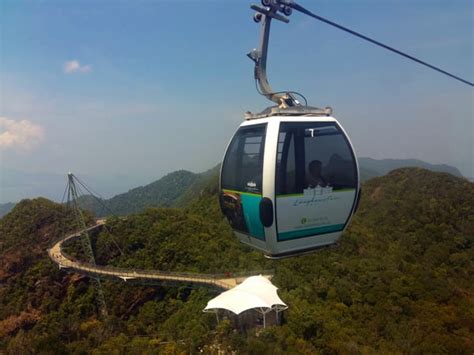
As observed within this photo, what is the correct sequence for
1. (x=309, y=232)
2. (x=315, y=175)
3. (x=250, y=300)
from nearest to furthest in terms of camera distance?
(x=315, y=175) < (x=309, y=232) < (x=250, y=300)

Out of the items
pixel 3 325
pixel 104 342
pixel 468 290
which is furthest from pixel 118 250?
pixel 468 290

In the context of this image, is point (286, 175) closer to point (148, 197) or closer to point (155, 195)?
point (148, 197)

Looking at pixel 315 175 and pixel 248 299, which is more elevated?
pixel 315 175

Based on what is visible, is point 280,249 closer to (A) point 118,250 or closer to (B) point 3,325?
(B) point 3,325

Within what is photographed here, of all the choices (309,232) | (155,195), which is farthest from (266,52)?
(155,195)

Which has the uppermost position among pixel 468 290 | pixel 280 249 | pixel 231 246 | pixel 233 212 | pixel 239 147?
pixel 239 147

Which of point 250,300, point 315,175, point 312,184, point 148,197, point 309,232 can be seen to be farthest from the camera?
point 148,197

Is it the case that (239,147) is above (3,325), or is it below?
above

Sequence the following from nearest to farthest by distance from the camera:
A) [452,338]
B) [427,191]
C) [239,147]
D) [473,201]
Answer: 1. [239,147]
2. [452,338]
3. [473,201]
4. [427,191]
